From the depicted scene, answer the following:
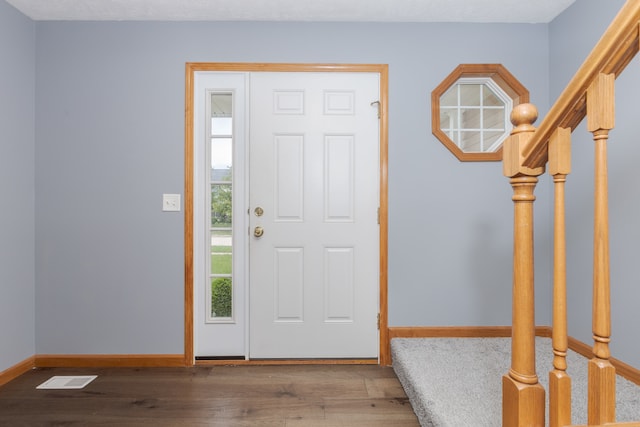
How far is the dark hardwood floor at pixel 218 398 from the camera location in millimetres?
1880

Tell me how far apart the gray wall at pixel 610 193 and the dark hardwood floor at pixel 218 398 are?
1.26 m

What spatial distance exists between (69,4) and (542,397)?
318 cm

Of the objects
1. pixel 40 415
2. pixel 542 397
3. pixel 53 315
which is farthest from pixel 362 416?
pixel 53 315

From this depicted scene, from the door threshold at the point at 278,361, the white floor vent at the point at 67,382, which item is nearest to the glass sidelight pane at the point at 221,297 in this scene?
the door threshold at the point at 278,361

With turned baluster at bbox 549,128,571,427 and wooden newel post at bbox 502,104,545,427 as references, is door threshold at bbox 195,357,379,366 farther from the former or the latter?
turned baluster at bbox 549,128,571,427

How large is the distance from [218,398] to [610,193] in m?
2.50

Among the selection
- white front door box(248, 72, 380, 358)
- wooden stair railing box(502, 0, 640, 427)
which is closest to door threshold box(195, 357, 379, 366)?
white front door box(248, 72, 380, 358)

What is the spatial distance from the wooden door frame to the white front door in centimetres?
4

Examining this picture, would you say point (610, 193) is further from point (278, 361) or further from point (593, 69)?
point (278, 361)

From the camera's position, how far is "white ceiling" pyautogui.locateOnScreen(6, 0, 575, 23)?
2334 millimetres

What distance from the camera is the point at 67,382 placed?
2279mm

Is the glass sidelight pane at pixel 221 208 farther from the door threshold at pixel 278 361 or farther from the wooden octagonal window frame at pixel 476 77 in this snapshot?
the wooden octagonal window frame at pixel 476 77

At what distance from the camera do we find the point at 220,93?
8.47 ft

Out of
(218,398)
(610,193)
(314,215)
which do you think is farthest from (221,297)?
(610,193)
